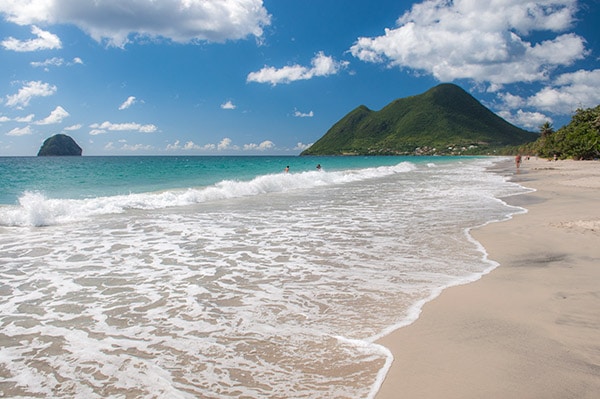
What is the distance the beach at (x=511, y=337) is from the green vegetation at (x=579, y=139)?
189 feet

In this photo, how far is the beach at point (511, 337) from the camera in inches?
132

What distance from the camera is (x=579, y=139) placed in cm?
5638

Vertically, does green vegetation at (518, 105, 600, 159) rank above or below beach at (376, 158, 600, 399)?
above

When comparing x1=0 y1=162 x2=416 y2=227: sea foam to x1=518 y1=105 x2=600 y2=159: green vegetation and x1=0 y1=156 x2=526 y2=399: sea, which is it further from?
x1=518 y1=105 x2=600 y2=159: green vegetation

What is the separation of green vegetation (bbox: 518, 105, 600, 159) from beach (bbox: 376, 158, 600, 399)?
57.7 m

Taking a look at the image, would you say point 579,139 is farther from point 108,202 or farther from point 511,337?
point 511,337

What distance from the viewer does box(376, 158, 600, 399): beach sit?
3359mm

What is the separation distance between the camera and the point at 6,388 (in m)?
3.51

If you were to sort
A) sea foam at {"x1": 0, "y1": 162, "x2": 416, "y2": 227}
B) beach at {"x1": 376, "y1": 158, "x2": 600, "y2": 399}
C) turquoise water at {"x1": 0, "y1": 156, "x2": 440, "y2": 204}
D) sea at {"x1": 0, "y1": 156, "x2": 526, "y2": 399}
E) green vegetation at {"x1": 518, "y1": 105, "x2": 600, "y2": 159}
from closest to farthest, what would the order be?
beach at {"x1": 376, "y1": 158, "x2": 600, "y2": 399}
sea at {"x1": 0, "y1": 156, "x2": 526, "y2": 399}
sea foam at {"x1": 0, "y1": 162, "x2": 416, "y2": 227}
turquoise water at {"x1": 0, "y1": 156, "x2": 440, "y2": 204}
green vegetation at {"x1": 518, "y1": 105, "x2": 600, "y2": 159}

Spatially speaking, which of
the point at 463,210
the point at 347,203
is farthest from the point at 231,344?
the point at 347,203

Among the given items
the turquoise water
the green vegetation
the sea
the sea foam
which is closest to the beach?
A: the sea

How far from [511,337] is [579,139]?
65015 mm

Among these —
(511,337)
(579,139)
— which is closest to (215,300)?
(511,337)

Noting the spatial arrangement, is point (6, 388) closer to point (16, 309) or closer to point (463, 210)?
point (16, 309)
